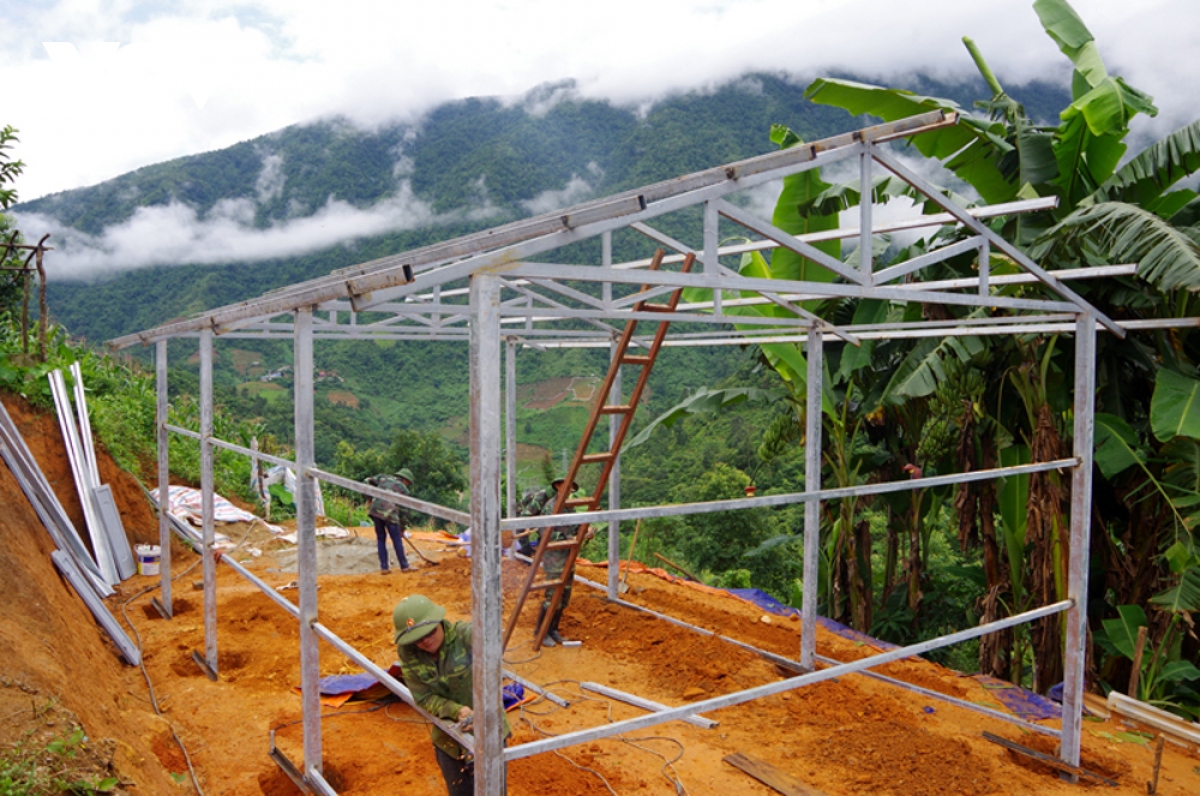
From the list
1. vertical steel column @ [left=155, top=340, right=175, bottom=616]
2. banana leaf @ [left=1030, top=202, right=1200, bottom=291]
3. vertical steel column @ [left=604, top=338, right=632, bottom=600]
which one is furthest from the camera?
vertical steel column @ [left=604, top=338, right=632, bottom=600]

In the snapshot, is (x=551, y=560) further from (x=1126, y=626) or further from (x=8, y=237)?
(x=8, y=237)

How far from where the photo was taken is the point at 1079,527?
4.88 meters

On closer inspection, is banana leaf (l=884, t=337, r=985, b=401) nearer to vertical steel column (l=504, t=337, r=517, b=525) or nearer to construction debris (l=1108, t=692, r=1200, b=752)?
construction debris (l=1108, t=692, r=1200, b=752)

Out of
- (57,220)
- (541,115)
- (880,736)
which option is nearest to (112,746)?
(880,736)

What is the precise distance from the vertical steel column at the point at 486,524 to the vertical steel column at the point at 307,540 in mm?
1483

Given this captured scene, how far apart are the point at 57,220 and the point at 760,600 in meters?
49.5

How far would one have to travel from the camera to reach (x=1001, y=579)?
7352 mm

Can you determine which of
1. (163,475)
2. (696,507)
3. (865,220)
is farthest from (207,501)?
(865,220)

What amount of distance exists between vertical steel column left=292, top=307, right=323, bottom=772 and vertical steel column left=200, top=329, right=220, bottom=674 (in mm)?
1973

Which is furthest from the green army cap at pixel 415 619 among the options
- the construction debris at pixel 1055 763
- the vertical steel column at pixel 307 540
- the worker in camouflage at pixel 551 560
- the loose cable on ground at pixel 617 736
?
the construction debris at pixel 1055 763

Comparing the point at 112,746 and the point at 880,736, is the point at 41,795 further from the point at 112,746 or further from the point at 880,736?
the point at 880,736

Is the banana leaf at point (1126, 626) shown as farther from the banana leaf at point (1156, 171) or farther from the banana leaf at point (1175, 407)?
the banana leaf at point (1156, 171)

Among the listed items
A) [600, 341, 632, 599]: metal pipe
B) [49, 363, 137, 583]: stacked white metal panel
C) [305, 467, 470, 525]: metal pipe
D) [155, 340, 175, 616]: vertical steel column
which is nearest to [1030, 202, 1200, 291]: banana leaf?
[600, 341, 632, 599]: metal pipe

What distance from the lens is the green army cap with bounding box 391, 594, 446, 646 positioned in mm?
3551
